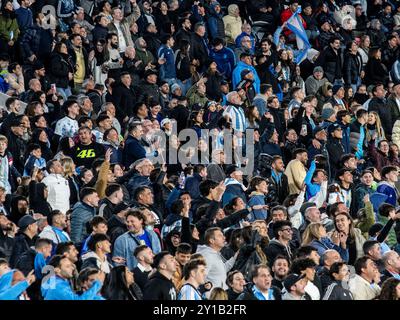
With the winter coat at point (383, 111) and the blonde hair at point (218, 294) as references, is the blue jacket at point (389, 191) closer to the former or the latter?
the winter coat at point (383, 111)

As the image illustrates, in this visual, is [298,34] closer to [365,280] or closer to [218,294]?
[365,280]

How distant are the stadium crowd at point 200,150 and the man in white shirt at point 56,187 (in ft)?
0.06

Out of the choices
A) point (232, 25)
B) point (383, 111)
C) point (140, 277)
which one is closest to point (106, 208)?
point (140, 277)

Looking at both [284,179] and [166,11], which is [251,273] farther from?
[166,11]

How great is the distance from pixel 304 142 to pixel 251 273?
6.70 metres

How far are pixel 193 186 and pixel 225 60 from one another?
5.61 m

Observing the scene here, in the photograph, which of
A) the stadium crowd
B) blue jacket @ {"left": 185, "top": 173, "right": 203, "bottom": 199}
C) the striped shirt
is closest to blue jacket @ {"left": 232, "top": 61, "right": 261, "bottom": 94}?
the stadium crowd

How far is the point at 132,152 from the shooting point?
685 inches

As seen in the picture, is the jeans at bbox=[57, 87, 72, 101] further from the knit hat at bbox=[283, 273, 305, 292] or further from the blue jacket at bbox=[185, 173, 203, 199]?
the knit hat at bbox=[283, 273, 305, 292]

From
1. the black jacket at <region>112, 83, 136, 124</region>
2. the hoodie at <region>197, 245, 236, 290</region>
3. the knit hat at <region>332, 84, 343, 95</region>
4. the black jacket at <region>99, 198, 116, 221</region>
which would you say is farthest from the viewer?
the knit hat at <region>332, 84, 343, 95</region>

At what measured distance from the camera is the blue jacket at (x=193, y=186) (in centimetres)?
1678

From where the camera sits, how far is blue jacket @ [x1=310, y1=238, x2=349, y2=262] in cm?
1504

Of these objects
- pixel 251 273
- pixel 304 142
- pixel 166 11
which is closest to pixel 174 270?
pixel 251 273

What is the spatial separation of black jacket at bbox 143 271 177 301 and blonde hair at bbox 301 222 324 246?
2841 millimetres
